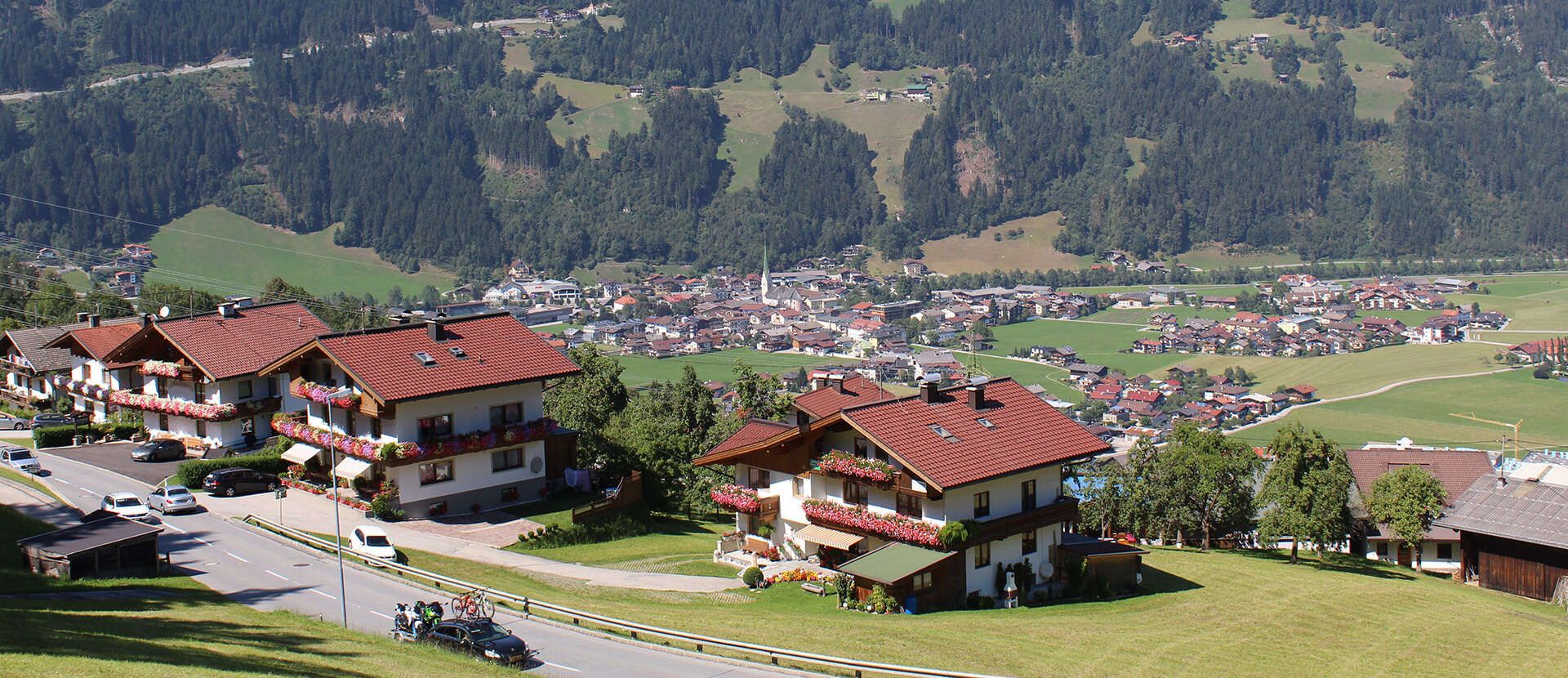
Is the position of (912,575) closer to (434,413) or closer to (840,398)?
(840,398)

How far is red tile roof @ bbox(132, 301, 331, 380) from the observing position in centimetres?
5844

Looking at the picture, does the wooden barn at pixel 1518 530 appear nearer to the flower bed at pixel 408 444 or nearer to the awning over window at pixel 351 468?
the flower bed at pixel 408 444

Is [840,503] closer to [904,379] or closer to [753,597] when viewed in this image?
[753,597]

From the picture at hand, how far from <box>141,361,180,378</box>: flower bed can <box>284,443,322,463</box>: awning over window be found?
937 cm

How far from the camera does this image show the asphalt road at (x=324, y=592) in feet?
104

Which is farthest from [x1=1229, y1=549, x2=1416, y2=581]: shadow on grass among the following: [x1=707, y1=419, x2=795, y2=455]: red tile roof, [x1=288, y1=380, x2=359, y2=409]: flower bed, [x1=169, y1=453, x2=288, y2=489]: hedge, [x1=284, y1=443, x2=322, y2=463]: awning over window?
[x1=169, y1=453, x2=288, y2=489]: hedge

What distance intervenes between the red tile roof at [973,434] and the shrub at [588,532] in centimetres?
1108

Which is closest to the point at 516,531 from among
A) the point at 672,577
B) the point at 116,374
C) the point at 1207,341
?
the point at 672,577

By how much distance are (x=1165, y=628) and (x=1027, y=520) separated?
6.23 metres

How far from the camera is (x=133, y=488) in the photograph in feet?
168

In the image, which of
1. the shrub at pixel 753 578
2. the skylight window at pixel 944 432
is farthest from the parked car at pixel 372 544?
the skylight window at pixel 944 432

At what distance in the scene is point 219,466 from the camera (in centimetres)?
5181

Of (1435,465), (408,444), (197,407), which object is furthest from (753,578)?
(1435,465)

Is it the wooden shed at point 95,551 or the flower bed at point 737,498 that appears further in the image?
the flower bed at point 737,498
